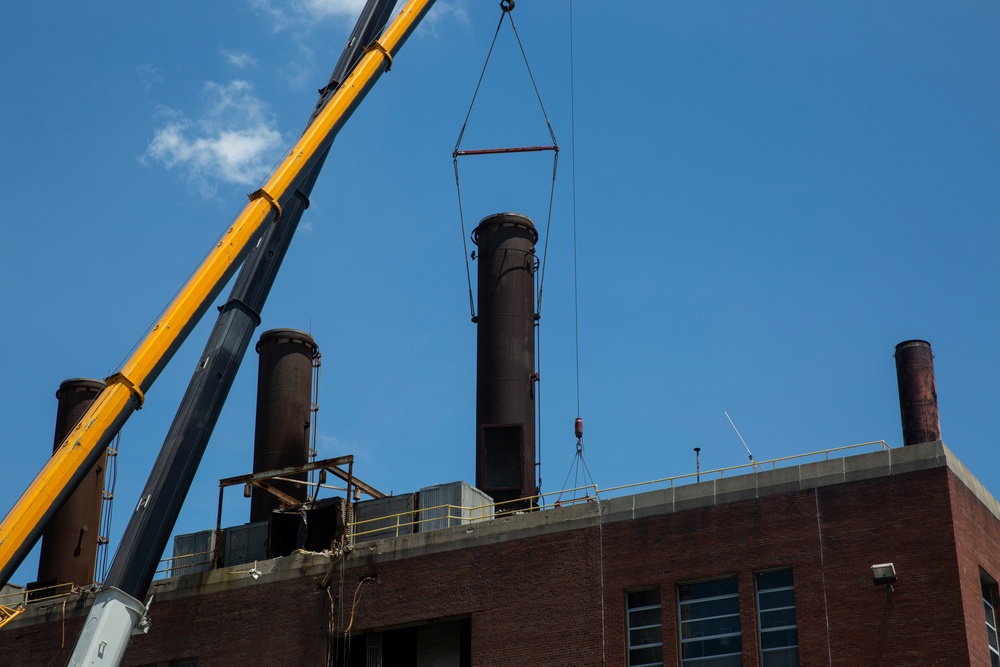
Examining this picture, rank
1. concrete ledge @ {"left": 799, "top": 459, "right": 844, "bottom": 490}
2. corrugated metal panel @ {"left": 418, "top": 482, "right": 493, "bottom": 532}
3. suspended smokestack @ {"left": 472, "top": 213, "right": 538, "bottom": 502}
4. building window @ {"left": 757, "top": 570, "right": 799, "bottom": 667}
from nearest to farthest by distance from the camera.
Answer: building window @ {"left": 757, "top": 570, "right": 799, "bottom": 667} < concrete ledge @ {"left": 799, "top": 459, "right": 844, "bottom": 490} < corrugated metal panel @ {"left": 418, "top": 482, "right": 493, "bottom": 532} < suspended smokestack @ {"left": 472, "top": 213, "right": 538, "bottom": 502}

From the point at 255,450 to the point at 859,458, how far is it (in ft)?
71.6

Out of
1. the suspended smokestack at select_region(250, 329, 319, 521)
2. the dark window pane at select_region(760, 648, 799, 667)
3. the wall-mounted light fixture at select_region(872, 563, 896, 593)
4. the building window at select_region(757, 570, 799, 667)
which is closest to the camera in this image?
the wall-mounted light fixture at select_region(872, 563, 896, 593)

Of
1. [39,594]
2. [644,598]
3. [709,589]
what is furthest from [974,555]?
[39,594]

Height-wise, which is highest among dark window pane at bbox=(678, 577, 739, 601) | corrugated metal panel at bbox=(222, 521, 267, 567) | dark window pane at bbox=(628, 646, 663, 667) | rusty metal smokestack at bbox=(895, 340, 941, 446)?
rusty metal smokestack at bbox=(895, 340, 941, 446)

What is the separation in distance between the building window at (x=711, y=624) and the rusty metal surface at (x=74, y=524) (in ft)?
74.5

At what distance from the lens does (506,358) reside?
1770 inches

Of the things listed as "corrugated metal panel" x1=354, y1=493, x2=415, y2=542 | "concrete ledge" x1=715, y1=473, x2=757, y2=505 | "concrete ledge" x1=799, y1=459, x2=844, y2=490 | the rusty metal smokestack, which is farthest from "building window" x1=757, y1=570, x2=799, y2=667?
"corrugated metal panel" x1=354, y1=493, x2=415, y2=542

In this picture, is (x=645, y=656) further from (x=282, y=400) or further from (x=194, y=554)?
(x=282, y=400)

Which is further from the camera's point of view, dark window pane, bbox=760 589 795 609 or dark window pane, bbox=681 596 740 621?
dark window pane, bbox=681 596 740 621

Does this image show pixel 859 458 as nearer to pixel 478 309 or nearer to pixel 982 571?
pixel 982 571

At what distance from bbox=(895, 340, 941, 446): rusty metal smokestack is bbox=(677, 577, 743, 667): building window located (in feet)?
18.2

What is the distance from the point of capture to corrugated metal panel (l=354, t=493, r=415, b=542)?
38.9m

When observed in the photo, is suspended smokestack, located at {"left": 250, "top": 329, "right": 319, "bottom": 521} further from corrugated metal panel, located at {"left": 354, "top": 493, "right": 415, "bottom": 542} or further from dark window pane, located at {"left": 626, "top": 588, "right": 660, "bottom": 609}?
dark window pane, located at {"left": 626, "top": 588, "right": 660, "bottom": 609}

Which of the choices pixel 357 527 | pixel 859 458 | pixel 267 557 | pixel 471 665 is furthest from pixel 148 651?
pixel 859 458
